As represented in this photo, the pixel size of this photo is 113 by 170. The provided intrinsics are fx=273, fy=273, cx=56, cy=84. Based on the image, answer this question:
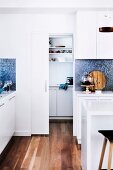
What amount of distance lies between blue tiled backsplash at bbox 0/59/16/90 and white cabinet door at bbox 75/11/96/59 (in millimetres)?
1423

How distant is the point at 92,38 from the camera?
5.54m

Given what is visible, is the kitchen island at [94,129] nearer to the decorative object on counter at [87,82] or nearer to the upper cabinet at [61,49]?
the decorative object on counter at [87,82]

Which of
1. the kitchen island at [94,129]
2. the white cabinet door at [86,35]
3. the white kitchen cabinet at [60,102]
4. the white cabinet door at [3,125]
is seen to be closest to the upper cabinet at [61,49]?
the white kitchen cabinet at [60,102]

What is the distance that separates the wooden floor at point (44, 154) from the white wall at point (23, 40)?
55 centimetres

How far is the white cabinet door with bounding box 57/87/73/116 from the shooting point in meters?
7.48

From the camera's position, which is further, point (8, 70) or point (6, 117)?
point (8, 70)

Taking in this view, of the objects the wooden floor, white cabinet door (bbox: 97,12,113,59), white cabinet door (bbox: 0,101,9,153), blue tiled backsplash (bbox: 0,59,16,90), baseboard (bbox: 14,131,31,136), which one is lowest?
the wooden floor

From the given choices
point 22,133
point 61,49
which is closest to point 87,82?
point 22,133

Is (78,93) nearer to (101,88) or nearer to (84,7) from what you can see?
(101,88)

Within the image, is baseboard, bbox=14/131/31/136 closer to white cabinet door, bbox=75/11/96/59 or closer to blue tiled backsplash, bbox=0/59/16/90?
blue tiled backsplash, bbox=0/59/16/90

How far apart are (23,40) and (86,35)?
134cm

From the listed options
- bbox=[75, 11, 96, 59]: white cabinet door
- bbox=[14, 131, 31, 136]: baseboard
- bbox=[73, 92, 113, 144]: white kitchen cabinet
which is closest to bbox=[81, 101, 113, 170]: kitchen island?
bbox=[73, 92, 113, 144]: white kitchen cabinet

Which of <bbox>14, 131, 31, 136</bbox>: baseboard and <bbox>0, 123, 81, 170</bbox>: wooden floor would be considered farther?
<bbox>14, 131, 31, 136</bbox>: baseboard

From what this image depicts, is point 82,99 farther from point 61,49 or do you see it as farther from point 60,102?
point 61,49
